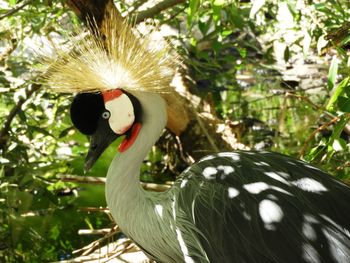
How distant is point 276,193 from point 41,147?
1721 mm

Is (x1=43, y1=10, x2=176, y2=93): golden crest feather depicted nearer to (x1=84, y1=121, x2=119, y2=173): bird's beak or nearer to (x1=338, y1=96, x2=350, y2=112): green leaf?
(x1=84, y1=121, x2=119, y2=173): bird's beak

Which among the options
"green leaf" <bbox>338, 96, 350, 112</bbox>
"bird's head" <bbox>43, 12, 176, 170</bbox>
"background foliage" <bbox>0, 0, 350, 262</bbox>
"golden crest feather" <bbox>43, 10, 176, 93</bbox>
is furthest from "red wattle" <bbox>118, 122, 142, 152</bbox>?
"green leaf" <bbox>338, 96, 350, 112</bbox>

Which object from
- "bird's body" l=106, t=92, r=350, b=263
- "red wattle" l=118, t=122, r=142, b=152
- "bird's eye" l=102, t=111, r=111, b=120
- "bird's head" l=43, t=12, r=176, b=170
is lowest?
"bird's body" l=106, t=92, r=350, b=263

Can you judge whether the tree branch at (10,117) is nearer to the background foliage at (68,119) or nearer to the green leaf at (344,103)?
the background foliage at (68,119)

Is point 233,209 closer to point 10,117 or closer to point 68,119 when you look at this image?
point 10,117

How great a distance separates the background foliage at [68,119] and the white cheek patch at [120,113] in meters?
0.31

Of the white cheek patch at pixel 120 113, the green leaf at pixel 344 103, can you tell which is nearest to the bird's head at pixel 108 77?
the white cheek patch at pixel 120 113

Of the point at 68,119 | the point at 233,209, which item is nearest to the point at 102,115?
the point at 233,209

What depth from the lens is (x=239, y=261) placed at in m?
1.62

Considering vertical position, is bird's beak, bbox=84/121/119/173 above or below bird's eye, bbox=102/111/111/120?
below

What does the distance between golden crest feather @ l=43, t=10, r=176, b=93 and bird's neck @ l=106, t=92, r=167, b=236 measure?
0.07 meters

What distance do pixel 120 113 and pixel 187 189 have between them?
315mm

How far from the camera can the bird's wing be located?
5.20ft

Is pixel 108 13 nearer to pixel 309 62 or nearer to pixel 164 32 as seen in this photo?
pixel 164 32
